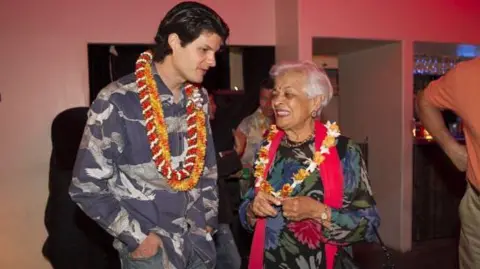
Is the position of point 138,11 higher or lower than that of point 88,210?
higher

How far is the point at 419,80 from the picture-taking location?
529 centimetres

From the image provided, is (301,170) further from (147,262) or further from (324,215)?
(147,262)

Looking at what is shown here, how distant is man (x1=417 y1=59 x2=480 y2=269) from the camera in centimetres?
213

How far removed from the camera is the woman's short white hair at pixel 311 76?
6.22ft

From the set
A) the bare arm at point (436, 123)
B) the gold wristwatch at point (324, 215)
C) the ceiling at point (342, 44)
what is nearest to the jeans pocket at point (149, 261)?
the gold wristwatch at point (324, 215)

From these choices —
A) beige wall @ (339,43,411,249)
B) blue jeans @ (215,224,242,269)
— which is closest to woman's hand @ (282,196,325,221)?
Answer: blue jeans @ (215,224,242,269)

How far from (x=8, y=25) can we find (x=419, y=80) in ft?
14.0

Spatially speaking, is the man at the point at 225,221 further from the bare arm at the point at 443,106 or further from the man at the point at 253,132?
the bare arm at the point at 443,106

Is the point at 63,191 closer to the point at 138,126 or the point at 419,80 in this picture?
the point at 138,126

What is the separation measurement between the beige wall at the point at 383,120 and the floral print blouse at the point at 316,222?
274 cm

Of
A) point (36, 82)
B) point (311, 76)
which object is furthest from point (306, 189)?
point (36, 82)

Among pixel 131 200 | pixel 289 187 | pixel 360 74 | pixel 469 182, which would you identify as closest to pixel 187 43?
pixel 131 200

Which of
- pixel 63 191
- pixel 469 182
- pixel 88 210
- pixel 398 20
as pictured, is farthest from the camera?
pixel 398 20

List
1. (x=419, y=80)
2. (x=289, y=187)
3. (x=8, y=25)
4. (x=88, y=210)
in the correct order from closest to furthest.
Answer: (x=88, y=210) < (x=289, y=187) < (x=8, y=25) < (x=419, y=80)
